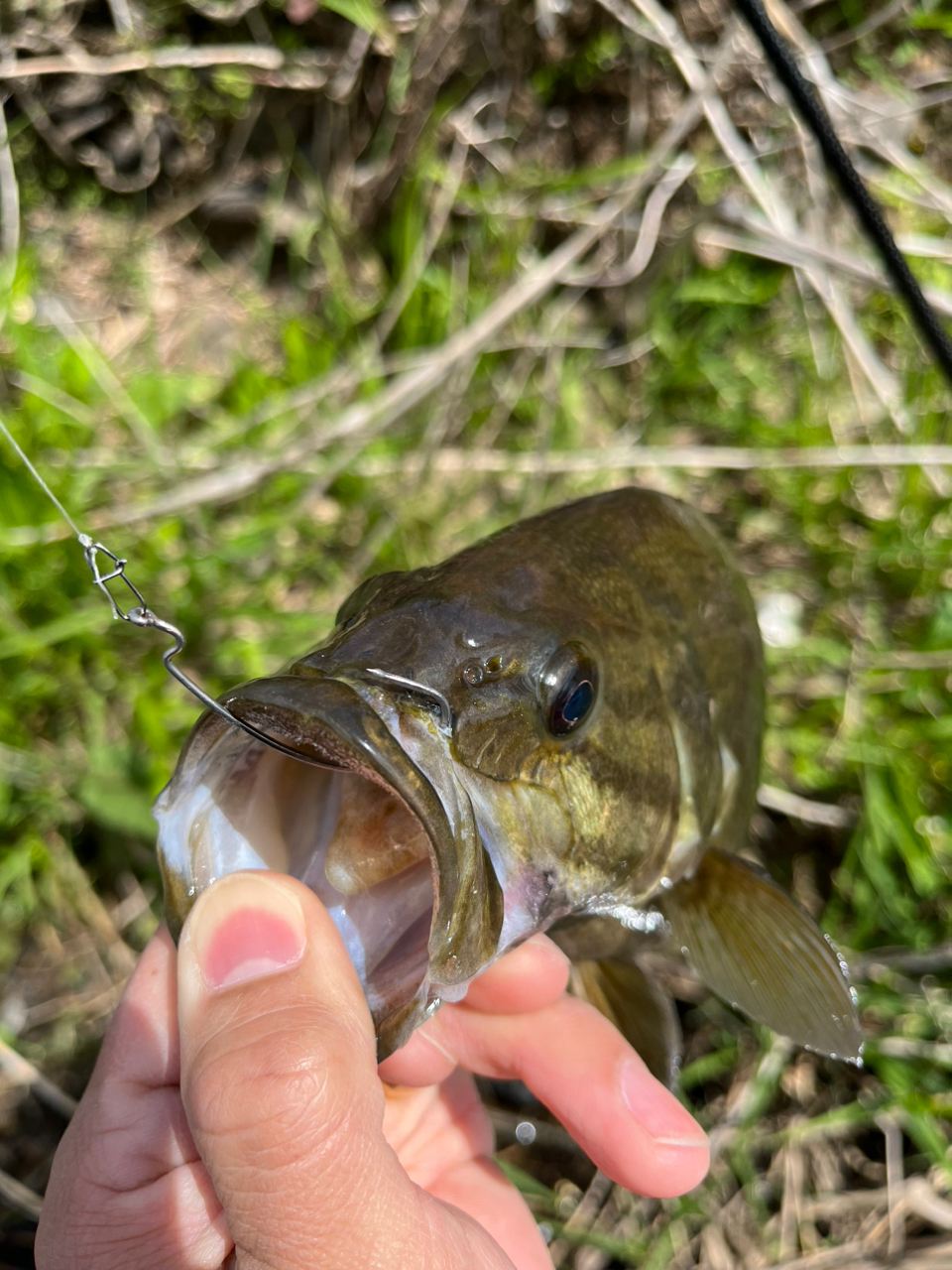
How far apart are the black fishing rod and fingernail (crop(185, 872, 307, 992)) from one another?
66.6 inches

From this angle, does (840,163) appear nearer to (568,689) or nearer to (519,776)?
(568,689)

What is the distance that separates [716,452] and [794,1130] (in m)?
2.22

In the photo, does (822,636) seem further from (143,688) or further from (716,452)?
(143,688)

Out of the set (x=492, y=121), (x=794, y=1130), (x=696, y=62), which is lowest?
(x=794, y=1130)

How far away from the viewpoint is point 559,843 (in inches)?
59.4

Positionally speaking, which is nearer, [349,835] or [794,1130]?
[349,835]

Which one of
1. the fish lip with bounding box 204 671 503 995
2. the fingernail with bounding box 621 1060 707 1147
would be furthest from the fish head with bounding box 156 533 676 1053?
the fingernail with bounding box 621 1060 707 1147

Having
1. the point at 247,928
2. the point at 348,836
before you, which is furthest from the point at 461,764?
the point at 247,928

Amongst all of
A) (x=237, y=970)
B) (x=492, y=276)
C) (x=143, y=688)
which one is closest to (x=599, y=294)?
Answer: (x=492, y=276)

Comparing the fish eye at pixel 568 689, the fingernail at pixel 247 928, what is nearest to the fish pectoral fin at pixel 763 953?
the fish eye at pixel 568 689

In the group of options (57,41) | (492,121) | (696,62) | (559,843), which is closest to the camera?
(559,843)

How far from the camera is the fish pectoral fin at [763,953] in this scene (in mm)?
1807

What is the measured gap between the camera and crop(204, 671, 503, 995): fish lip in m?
1.17

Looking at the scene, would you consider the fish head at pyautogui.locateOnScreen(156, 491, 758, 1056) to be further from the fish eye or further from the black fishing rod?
the black fishing rod
